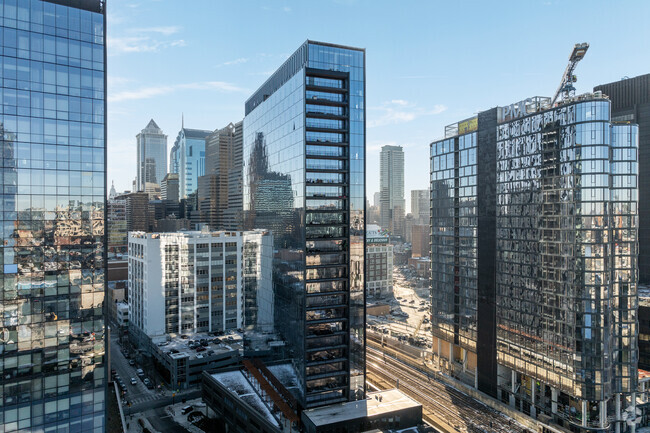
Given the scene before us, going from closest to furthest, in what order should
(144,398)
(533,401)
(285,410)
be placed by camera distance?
(285,410) < (533,401) < (144,398)

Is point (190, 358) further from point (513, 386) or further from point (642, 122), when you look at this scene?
point (642, 122)

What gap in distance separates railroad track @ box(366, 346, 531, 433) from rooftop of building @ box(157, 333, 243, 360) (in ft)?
132

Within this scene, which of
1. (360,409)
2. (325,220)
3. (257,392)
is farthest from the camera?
(257,392)

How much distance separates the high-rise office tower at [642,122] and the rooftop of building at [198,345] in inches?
5608

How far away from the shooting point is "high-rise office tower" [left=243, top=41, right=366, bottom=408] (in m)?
78.4

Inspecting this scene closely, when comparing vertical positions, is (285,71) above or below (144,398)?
above

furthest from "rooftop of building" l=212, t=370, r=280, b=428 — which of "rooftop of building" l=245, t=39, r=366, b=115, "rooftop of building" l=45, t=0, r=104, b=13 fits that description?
"rooftop of building" l=45, t=0, r=104, b=13

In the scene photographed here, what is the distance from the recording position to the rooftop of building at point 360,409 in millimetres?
74062

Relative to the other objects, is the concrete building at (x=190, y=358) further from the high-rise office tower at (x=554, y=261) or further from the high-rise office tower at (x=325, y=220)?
the high-rise office tower at (x=554, y=261)

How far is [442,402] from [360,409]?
3173cm

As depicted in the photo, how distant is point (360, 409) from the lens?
3063 inches

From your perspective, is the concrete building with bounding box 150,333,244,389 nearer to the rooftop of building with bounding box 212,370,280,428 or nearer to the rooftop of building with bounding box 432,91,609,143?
the rooftop of building with bounding box 212,370,280,428

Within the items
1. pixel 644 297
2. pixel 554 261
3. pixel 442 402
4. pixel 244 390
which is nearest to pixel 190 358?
pixel 244 390

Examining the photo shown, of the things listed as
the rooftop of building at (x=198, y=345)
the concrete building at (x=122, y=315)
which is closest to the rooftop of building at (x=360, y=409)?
the rooftop of building at (x=198, y=345)
